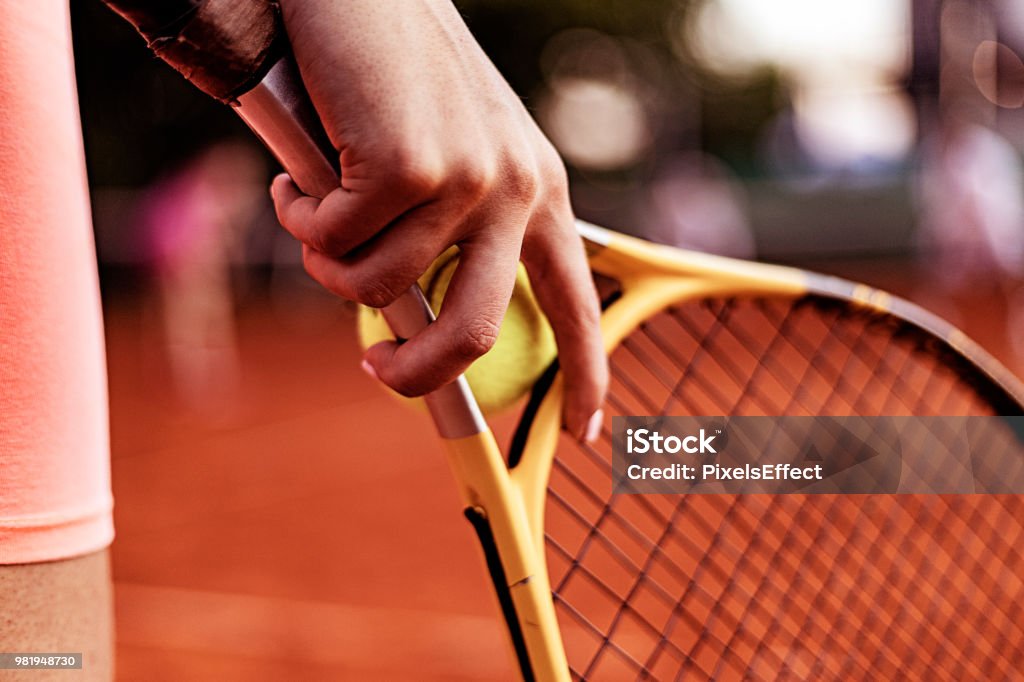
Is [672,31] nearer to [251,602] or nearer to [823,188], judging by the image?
[823,188]

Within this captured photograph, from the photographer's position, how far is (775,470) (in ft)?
3.16

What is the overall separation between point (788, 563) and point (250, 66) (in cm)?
162

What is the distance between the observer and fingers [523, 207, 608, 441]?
1.61 feet

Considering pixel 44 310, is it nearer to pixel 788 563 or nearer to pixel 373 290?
pixel 373 290

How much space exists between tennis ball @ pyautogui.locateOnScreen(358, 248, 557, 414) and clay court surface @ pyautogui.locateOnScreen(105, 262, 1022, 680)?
131 millimetres

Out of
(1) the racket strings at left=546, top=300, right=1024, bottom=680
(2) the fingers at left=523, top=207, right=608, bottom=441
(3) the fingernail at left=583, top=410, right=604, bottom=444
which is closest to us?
(2) the fingers at left=523, top=207, right=608, bottom=441

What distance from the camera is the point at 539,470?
1.96ft

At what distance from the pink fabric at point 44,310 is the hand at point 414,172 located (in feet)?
0.42

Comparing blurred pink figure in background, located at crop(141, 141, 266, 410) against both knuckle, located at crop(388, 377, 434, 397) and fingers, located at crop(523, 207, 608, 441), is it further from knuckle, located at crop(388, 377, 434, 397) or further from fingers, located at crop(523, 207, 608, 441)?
knuckle, located at crop(388, 377, 434, 397)

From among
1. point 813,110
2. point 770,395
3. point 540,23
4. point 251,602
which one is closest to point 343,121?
point 251,602

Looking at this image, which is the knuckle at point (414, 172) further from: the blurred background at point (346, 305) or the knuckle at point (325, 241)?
the blurred background at point (346, 305)

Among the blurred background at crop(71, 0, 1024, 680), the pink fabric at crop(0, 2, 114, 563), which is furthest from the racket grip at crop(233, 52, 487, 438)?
the blurred background at crop(71, 0, 1024, 680)

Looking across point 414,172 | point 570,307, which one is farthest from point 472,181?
point 570,307

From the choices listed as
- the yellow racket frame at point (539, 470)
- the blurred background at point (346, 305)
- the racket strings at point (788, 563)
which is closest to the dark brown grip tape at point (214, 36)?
the yellow racket frame at point (539, 470)
